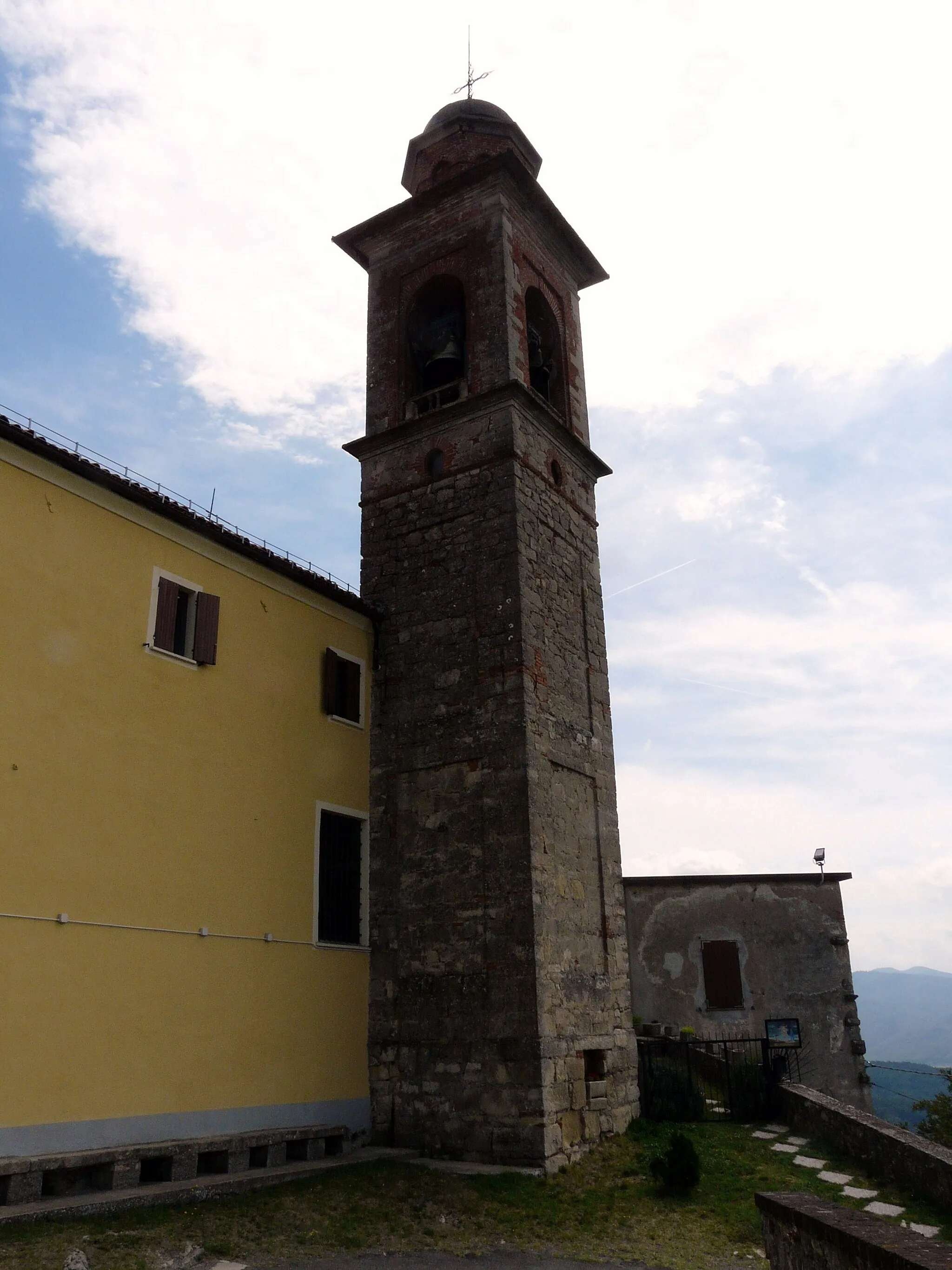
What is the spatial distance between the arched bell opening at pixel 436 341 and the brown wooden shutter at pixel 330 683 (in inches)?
173

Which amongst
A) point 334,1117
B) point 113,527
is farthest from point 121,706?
point 334,1117

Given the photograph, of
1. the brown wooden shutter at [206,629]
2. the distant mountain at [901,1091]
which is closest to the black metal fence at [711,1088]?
the brown wooden shutter at [206,629]

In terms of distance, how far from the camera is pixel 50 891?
28.8 feet

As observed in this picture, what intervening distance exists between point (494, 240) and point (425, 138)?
4003mm

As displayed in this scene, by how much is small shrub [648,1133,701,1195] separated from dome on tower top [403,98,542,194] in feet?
48.9

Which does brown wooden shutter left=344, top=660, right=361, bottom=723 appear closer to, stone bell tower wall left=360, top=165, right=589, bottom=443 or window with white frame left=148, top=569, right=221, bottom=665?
window with white frame left=148, top=569, right=221, bottom=665

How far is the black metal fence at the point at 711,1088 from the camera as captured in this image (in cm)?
1284

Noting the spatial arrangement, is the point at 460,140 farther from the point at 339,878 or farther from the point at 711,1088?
the point at 711,1088

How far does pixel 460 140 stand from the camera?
17.4 meters

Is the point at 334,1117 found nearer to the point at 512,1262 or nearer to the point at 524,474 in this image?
the point at 512,1262

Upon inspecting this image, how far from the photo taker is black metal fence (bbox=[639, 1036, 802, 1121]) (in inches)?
505

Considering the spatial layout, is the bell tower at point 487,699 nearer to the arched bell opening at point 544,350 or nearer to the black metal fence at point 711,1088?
the arched bell opening at point 544,350

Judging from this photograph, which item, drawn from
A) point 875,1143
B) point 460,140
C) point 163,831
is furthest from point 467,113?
point 875,1143

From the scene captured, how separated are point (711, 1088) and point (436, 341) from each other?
11989 mm
